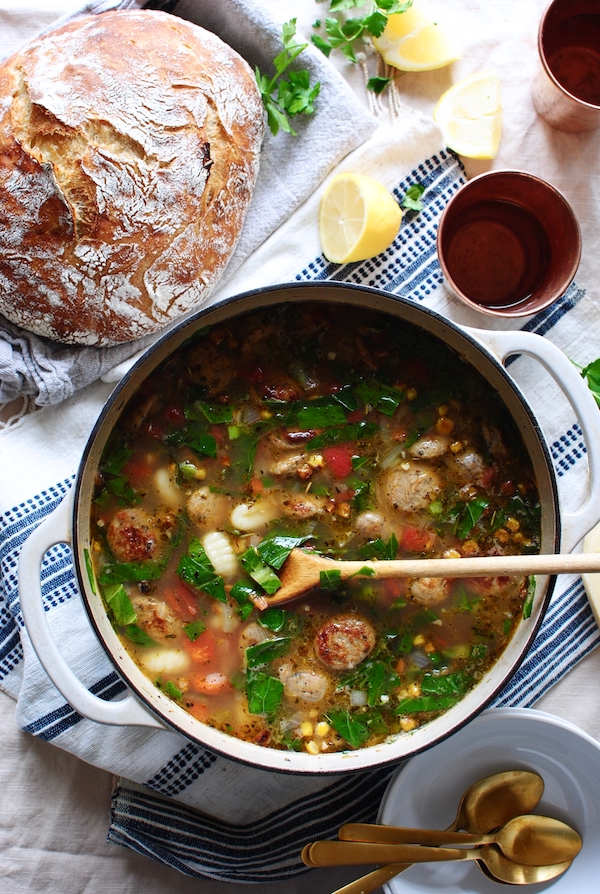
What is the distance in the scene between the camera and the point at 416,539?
2.78m

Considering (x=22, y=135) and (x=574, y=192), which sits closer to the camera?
(x=22, y=135)

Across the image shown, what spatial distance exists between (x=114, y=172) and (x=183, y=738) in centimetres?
213

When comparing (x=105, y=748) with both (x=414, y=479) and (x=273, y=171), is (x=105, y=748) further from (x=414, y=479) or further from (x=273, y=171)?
(x=273, y=171)

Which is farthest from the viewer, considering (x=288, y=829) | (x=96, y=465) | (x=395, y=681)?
(x=288, y=829)

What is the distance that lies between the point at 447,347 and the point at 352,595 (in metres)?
0.99

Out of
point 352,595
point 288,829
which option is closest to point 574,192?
point 352,595

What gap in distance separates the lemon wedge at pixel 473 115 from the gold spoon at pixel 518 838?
8.48ft

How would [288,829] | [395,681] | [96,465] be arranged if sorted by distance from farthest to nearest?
1. [288,829]
2. [395,681]
3. [96,465]

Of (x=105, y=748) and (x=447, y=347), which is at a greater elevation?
(x=447, y=347)

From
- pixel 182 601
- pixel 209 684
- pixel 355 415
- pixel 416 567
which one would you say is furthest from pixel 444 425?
pixel 209 684

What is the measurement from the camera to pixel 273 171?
2980 mm

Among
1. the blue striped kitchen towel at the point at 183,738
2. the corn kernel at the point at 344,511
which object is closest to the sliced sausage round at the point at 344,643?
the corn kernel at the point at 344,511

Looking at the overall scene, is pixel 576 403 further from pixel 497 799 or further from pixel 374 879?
pixel 374 879

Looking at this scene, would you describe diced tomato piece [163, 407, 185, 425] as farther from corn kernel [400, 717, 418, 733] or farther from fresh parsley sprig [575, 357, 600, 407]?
fresh parsley sprig [575, 357, 600, 407]
